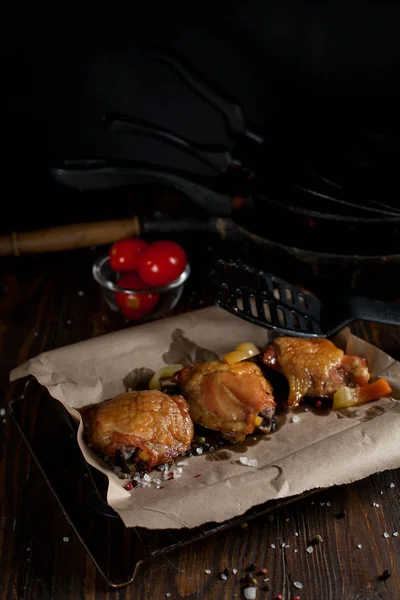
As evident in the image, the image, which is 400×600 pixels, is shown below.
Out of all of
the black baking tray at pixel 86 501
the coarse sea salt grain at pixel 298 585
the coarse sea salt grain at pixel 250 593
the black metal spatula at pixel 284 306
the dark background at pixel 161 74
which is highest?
the dark background at pixel 161 74

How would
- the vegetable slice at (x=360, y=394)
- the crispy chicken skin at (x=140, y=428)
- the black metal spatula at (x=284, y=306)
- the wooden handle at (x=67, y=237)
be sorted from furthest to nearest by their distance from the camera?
the wooden handle at (x=67, y=237) → the black metal spatula at (x=284, y=306) → the vegetable slice at (x=360, y=394) → the crispy chicken skin at (x=140, y=428)

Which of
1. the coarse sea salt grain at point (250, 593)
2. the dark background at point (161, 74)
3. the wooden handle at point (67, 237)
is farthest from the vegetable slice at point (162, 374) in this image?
the dark background at point (161, 74)

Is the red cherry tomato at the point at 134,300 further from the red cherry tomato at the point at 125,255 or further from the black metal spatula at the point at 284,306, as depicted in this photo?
the black metal spatula at the point at 284,306

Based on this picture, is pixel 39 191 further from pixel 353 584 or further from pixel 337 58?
pixel 353 584

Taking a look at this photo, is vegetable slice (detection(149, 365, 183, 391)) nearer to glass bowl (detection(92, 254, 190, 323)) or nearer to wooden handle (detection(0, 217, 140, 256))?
glass bowl (detection(92, 254, 190, 323))

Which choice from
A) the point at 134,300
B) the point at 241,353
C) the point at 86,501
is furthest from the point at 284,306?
the point at 86,501

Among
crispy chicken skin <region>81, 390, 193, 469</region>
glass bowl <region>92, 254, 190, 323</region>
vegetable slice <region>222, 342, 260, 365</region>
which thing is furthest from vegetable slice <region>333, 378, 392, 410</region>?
glass bowl <region>92, 254, 190, 323</region>

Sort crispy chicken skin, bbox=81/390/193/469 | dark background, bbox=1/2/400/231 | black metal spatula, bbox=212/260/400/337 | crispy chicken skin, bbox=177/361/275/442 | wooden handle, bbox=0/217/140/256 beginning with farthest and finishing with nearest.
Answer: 1. dark background, bbox=1/2/400/231
2. wooden handle, bbox=0/217/140/256
3. black metal spatula, bbox=212/260/400/337
4. crispy chicken skin, bbox=177/361/275/442
5. crispy chicken skin, bbox=81/390/193/469
